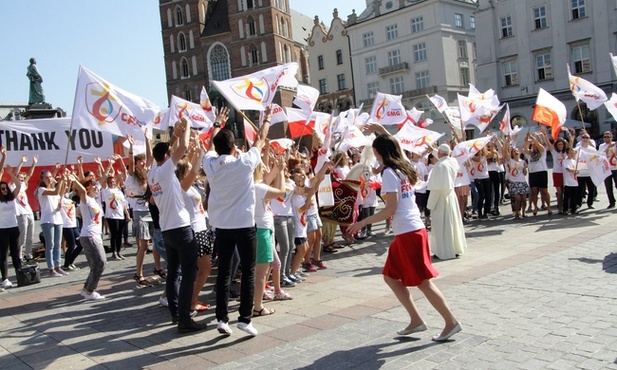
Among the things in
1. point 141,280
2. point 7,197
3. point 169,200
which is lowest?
point 141,280

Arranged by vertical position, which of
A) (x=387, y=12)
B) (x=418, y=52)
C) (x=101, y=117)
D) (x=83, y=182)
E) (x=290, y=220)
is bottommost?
(x=290, y=220)

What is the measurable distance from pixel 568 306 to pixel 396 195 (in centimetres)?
219

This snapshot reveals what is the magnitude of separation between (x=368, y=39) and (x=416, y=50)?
Answer: 6.24m

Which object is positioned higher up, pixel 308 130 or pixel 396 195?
pixel 308 130

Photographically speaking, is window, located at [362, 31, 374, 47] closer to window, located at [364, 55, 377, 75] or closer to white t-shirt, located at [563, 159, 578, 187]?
window, located at [364, 55, 377, 75]

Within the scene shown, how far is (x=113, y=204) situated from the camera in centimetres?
1194

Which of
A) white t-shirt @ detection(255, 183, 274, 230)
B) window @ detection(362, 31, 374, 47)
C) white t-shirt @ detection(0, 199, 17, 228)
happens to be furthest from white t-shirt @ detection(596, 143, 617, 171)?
window @ detection(362, 31, 374, 47)

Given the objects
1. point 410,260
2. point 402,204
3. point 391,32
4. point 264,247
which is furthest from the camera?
point 391,32

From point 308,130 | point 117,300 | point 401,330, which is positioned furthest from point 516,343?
point 308,130

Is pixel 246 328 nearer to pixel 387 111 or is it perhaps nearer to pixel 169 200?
pixel 169 200

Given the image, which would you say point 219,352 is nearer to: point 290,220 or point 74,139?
point 290,220

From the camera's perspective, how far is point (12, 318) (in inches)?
287

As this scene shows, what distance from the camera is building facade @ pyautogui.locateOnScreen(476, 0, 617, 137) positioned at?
3750cm

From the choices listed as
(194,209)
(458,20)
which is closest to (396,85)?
(458,20)
